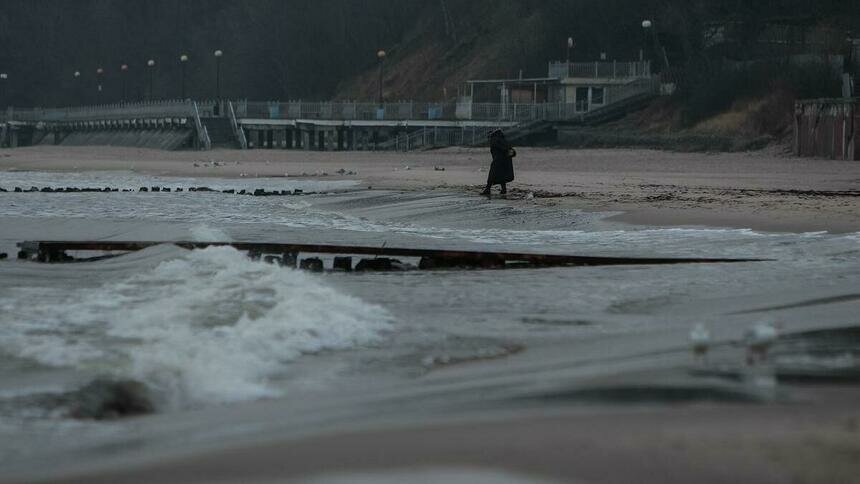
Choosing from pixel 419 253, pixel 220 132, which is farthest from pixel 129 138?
pixel 419 253

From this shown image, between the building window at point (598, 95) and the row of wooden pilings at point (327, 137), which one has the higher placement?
the building window at point (598, 95)

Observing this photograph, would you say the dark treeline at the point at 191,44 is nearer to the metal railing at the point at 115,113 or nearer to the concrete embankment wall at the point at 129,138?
the metal railing at the point at 115,113

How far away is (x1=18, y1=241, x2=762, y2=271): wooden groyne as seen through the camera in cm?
1172

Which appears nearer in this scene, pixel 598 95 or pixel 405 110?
pixel 598 95

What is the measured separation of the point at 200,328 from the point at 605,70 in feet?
190

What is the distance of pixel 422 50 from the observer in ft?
300

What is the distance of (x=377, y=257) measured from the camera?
40.3 feet

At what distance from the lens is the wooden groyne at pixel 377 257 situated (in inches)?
461

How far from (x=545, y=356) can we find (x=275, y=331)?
1.42 meters

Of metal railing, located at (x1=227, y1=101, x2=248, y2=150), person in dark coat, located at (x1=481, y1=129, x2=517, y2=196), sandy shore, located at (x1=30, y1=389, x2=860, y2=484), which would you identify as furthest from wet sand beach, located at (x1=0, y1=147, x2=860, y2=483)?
metal railing, located at (x1=227, y1=101, x2=248, y2=150)

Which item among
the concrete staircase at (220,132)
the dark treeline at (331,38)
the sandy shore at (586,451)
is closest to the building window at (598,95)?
the dark treeline at (331,38)

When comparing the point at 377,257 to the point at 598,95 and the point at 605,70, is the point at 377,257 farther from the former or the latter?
the point at 605,70

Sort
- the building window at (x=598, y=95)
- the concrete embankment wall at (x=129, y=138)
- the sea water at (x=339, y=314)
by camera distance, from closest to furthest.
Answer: the sea water at (x=339, y=314) → the building window at (x=598, y=95) → the concrete embankment wall at (x=129, y=138)

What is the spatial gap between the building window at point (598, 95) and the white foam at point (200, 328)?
53.3 m
